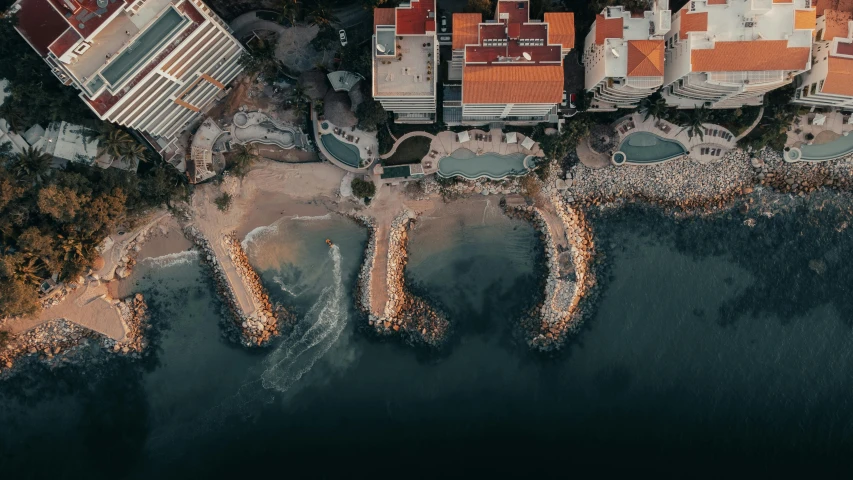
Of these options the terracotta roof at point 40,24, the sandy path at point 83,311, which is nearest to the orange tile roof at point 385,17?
the terracotta roof at point 40,24

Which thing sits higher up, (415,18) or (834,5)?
(415,18)

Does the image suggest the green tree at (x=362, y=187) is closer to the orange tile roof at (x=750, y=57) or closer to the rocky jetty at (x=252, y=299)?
the rocky jetty at (x=252, y=299)

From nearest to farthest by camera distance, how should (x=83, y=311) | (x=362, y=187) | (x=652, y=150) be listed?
1. (x=362, y=187)
2. (x=652, y=150)
3. (x=83, y=311)

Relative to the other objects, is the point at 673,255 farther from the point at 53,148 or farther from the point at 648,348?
the point at 53,148

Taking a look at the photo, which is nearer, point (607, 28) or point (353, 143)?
point (607, 28)

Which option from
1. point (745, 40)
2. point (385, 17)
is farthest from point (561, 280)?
point (385, 17)

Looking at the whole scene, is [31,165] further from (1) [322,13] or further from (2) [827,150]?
(2) [827,150]
